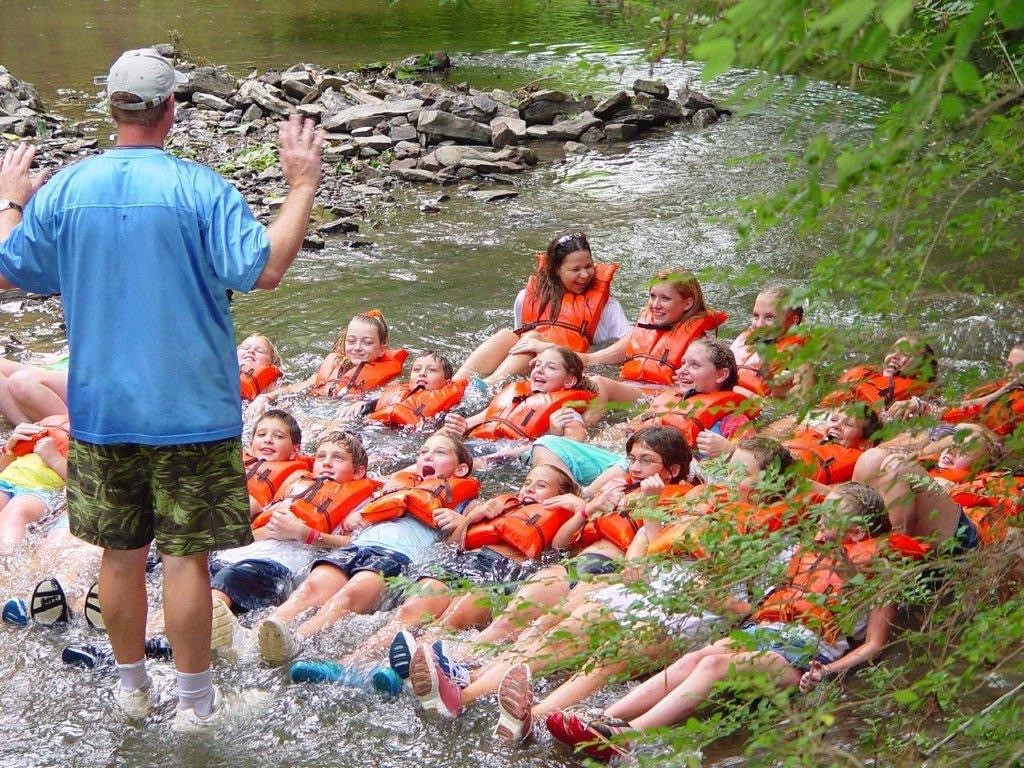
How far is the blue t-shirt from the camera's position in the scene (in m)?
3.77

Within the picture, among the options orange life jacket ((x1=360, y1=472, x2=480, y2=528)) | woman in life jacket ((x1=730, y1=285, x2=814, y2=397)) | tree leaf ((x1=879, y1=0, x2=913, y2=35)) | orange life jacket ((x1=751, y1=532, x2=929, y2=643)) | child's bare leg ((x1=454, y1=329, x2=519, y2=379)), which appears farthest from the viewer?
child's bare leg ((x1=454, y1=329, x2=519, y2=379))

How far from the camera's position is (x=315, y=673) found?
4.50 meters

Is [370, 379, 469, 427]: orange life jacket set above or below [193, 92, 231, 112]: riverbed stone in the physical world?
below

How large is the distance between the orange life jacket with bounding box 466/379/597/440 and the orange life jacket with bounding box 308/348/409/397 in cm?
90

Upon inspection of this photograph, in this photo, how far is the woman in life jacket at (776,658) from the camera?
3.49 meters

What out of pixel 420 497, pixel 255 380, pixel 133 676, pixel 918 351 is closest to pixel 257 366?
pixel 255 380

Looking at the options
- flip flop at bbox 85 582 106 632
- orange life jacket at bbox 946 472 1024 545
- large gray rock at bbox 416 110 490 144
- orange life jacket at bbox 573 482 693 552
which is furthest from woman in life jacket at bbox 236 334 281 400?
large gray rock at bbox 416 110 490 144

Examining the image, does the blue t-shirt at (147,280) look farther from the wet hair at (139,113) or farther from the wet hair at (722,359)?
the wet hair at (722,359)

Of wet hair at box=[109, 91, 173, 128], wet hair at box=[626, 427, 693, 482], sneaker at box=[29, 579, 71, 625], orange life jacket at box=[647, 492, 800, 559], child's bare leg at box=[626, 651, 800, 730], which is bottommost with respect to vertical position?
sneaker at box=[29, 579, 71, 625]

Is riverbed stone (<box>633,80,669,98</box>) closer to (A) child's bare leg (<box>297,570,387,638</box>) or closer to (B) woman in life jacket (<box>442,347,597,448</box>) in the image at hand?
(B) woman in life jacket (<box>442,347,597,448</box>)

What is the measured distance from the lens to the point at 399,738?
4246 millimetres

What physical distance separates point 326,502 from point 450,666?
1.51 meters

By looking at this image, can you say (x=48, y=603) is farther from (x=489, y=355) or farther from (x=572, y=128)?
(x=572, y=128)

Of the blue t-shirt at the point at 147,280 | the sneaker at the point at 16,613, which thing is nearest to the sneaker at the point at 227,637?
the sneaker at the point at 16,613
